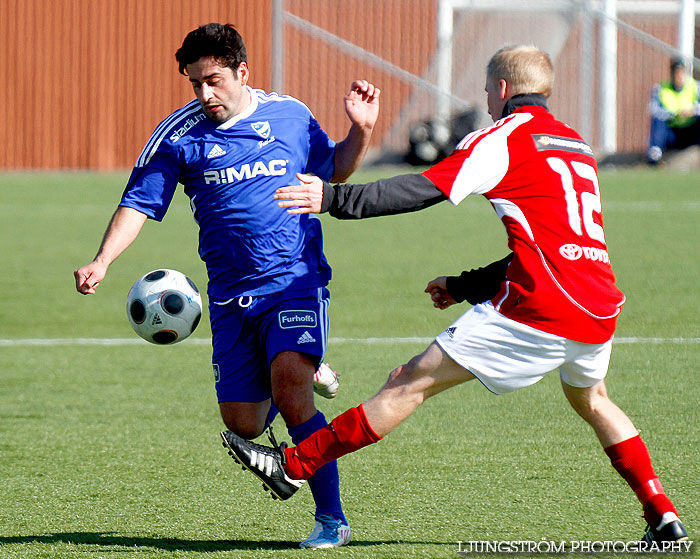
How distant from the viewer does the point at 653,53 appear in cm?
2641

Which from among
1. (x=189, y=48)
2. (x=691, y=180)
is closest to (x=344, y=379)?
(x=189, y=48)

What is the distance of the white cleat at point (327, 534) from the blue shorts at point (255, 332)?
0.58 m

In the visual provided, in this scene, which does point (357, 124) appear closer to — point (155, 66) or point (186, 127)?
point (186, 127)

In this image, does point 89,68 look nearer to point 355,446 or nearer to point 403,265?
point 403,265

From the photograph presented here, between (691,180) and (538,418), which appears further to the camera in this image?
(691,180)

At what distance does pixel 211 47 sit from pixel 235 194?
60cm

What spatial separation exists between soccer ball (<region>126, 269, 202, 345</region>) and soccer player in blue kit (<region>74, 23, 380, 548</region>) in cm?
32

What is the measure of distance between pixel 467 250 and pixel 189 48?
8.86m

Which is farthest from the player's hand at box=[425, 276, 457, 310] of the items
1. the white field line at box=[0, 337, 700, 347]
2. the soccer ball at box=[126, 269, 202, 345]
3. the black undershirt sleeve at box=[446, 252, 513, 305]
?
the white field line at box=[0, 337, 700, 347]

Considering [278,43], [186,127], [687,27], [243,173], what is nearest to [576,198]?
[243,173]

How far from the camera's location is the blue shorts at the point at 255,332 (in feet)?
14.8

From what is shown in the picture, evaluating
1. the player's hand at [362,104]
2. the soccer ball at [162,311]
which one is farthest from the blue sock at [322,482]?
the player's hand at [362,104]

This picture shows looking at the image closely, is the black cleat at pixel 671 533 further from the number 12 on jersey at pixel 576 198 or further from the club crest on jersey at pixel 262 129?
the club crest on jersey at pixel 262 129

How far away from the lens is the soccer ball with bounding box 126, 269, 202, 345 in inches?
197
